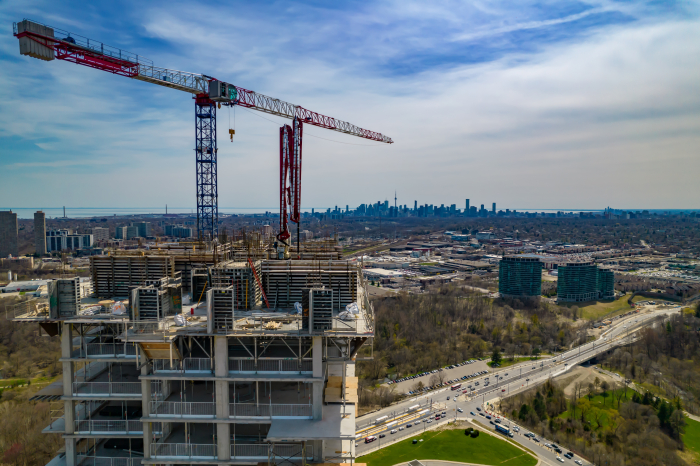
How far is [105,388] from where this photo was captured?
19.2m

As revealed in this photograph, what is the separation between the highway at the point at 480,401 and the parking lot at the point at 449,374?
8.25 feet

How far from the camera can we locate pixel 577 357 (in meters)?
80.9

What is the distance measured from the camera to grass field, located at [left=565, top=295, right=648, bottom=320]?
358 feet

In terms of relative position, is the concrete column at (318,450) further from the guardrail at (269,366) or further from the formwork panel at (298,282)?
the formwork panel at (298,282)

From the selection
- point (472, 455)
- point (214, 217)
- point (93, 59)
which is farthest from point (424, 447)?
point (93, 59)

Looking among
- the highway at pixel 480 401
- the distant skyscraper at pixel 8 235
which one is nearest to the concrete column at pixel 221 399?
the highway at pixel 480 401

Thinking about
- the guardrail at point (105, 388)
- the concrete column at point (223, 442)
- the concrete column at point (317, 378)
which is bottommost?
the concrete column at point (223, 442)

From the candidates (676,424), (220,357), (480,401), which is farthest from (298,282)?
(676,424)

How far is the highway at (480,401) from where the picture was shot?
53.8 metres

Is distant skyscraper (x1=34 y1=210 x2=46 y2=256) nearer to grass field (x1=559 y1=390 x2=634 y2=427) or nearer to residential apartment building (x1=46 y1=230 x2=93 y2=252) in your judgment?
residential apartment building (x1=46 y1=230 x2=93 y2=252)

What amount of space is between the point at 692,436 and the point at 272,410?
212ft

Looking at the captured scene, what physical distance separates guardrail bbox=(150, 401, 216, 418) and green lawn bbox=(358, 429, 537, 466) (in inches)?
1399

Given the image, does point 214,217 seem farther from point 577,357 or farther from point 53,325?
point 577,357

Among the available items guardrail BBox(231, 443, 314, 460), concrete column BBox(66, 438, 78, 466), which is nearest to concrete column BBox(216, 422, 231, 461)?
guardrail BBox(231, 443, 314, 460)
